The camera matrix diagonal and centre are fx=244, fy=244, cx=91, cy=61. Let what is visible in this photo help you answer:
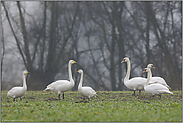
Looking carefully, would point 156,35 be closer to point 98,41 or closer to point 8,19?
point 98,41

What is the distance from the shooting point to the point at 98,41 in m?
21.6

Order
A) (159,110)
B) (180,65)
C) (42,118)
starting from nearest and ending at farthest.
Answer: (42,118) → (159,110) → (180,65)

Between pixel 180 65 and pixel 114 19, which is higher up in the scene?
pixel 114 19

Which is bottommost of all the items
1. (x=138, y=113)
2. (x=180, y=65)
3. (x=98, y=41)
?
(x=138, y=113)

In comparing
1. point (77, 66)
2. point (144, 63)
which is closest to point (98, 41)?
point (77, 66)

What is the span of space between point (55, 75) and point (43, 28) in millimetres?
4245

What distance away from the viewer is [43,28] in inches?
837

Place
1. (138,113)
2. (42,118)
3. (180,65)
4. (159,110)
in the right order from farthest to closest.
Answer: (180,65), (159,110), (138,113), (42,118)

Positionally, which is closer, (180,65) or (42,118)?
(42,118)

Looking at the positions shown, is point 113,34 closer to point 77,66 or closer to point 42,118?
point 77,66

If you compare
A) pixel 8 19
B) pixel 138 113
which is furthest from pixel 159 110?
pixel 8 19

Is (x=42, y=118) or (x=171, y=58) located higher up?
(x=171, y=58)

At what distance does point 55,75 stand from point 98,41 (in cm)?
480

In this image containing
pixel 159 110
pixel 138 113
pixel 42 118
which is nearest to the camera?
pixel 42 118
